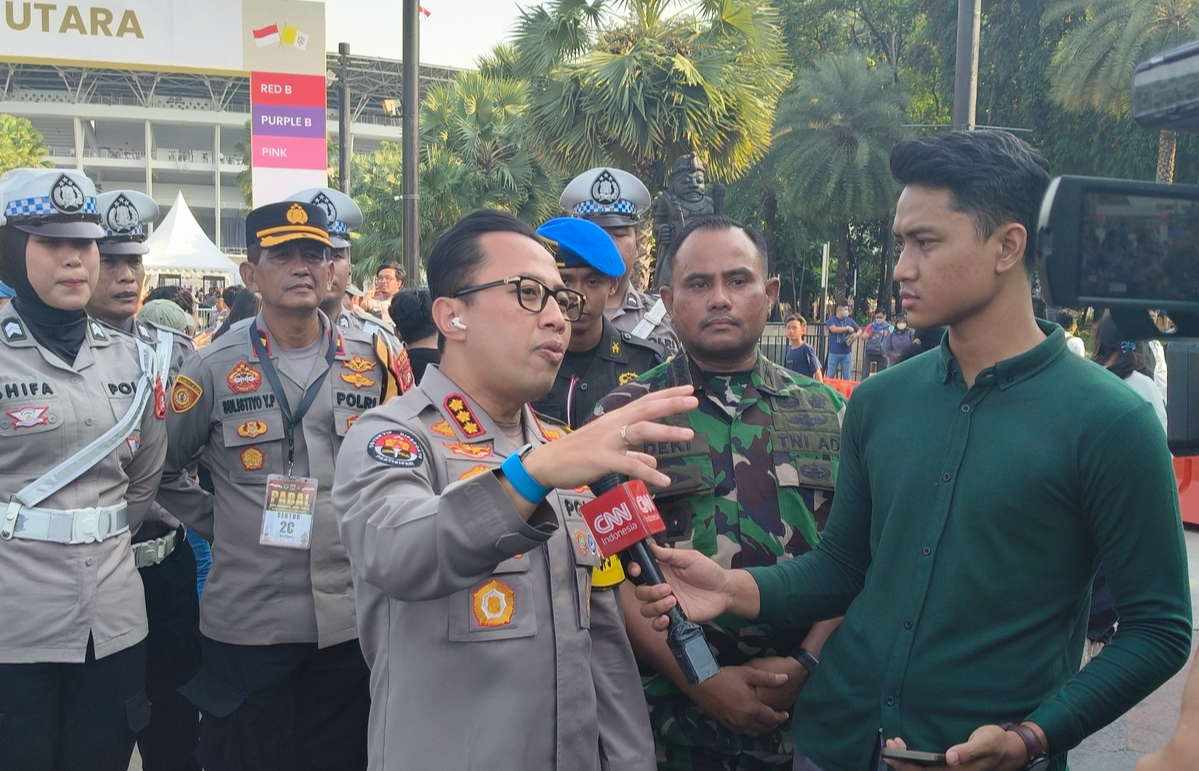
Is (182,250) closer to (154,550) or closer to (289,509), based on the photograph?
(154,550)

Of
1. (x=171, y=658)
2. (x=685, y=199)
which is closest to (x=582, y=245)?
(x=171, y=658)

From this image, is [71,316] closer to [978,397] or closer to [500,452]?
[500,452]

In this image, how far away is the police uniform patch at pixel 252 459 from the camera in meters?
3.61

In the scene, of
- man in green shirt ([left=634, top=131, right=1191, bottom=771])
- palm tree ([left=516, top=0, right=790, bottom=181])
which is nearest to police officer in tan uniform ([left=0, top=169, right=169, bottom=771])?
man in green shirt ([left=634, top=131, right=1191, bottom=771])

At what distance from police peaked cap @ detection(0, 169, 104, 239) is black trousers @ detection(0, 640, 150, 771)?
1.40 meters

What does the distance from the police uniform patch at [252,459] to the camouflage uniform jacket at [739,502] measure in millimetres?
1474

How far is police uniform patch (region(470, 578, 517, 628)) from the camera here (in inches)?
77.4

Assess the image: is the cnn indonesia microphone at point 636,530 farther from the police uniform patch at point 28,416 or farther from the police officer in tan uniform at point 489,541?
the police uniform patch at point 28,416

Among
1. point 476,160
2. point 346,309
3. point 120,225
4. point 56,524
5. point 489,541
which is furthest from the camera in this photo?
point 476,160

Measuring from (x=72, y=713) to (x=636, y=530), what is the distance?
2.30 m

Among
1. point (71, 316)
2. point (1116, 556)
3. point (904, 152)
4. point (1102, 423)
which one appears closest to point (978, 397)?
point (1102, 423)

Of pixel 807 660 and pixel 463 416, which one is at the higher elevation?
pixel 463 416

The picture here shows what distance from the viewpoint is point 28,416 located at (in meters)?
3.20

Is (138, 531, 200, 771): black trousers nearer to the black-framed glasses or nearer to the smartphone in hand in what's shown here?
the black-framed glasses
